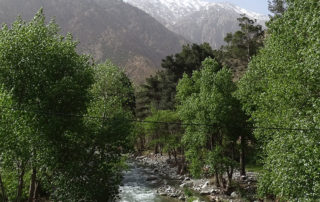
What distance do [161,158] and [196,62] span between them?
21.4m

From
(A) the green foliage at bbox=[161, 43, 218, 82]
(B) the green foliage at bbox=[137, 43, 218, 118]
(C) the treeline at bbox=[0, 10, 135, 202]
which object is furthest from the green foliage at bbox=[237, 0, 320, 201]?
(B) the green foliage at bbox=[137, 43, 218, 118]

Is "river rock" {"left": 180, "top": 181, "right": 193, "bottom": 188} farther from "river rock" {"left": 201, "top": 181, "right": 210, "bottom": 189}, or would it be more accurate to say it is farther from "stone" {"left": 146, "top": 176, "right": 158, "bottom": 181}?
"stone" {"left": 146, "top": 176, "right": 158, "bottom": 181}

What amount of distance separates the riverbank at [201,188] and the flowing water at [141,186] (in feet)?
2.28

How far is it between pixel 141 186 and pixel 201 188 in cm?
938

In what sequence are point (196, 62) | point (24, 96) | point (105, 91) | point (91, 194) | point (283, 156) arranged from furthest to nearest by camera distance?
point (196, 62) → point (105, 91) → point (91, 194) → point (24, 96) → point (283, 156)

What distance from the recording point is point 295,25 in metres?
16.5

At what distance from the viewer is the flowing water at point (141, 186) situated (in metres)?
31.4

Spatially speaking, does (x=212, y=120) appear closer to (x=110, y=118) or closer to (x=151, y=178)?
(x=110, y=118)

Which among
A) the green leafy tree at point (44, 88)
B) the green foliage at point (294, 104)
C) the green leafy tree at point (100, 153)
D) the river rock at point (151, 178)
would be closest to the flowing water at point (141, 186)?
the river rock at point (151, 178)

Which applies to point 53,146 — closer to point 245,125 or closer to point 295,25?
point 295,25

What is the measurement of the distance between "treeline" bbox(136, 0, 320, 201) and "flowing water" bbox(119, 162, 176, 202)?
5248 mm

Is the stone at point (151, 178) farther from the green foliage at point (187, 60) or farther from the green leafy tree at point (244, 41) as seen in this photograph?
the green leafy tree at point (244, 41)

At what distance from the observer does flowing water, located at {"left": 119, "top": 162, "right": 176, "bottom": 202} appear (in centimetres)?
3141

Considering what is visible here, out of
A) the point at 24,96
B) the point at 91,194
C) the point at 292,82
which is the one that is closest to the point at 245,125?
the point at 292,82
